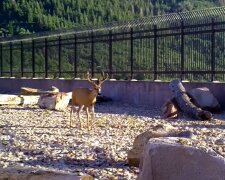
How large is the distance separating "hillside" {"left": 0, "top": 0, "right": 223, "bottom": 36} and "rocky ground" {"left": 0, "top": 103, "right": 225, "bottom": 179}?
45308 mm

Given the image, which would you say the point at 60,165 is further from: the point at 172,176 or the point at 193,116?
the point at 193,116

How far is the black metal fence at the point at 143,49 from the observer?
778 inches

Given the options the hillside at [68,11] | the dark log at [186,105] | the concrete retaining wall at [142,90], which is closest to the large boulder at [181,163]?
the dark log at [186,105]

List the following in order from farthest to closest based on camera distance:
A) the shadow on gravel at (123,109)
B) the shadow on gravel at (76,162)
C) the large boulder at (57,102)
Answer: the large boulder at (57,102) < the shadow on gravel at (123,109) < the shadow on gravel at (76,162)

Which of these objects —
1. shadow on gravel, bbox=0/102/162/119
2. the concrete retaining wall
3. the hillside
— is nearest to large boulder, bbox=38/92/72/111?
shadow on gravel, bbox=0/102/162/119

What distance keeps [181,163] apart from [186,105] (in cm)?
1148

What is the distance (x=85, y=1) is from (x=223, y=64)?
6055cm

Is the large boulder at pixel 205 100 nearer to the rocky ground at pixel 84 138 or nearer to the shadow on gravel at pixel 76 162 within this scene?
the rocky ground at pixel 84 138

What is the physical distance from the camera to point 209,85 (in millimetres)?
18859

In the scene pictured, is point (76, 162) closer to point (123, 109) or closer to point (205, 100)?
point (205, 100)

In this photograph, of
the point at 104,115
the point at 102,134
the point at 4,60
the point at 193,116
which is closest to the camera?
the point at 102,134

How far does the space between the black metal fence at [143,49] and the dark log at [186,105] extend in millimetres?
1834

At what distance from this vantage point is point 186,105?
1698cm

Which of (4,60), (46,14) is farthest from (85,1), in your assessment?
(4,60)
